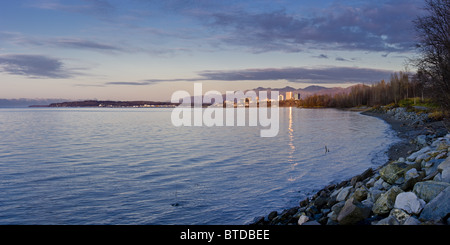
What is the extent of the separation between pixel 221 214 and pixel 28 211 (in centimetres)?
683

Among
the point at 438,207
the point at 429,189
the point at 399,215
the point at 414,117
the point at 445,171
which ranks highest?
the point at 414,117

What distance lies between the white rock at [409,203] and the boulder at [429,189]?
0.25 metres

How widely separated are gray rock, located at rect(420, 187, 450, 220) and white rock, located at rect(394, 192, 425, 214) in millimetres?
227

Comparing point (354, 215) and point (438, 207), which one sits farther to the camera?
point (354, 215)

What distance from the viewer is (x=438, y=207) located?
6105mm

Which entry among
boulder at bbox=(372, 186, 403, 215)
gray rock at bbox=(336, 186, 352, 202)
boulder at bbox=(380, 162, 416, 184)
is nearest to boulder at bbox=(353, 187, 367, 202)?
gray rock at bbox=(336, 186, 352, 202)

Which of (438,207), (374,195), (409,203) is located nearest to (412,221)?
(438,207)

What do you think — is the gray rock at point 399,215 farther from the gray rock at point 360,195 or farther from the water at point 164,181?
the water at point 164,181

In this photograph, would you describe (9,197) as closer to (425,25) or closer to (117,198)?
(117,198)

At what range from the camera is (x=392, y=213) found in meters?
6.74

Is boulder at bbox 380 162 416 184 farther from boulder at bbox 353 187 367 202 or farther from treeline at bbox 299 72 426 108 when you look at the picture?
treeline at bbox 299 72 426 108

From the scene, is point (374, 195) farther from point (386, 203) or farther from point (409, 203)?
point (409, 203)

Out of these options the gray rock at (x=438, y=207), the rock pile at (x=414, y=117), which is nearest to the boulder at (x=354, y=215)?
the gray rock at (x=438, y=207)

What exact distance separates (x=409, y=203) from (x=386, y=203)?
0.72 metres
